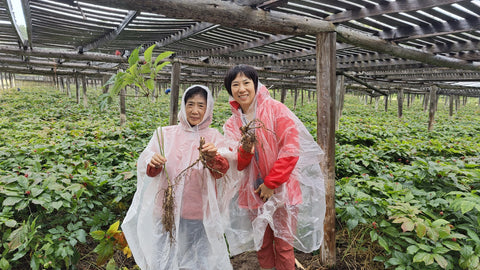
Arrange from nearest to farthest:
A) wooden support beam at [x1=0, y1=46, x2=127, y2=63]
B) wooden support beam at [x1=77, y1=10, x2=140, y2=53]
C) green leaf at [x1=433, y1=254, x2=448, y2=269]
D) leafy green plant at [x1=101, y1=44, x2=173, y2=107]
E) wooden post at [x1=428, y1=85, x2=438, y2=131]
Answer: leafy green plant at [x1=101, y1=44, x2=173, y2=107], green leaf at [x1=433, y1=254, x2=448, y2=269], wooden support beam at [x1=77, y1=10, x2=140, y2=53], wooden support beam at [x1=0, y1=46, x2=127, y2=63], wooden post at [x1=428, y1=85, x2=438, y2=131]

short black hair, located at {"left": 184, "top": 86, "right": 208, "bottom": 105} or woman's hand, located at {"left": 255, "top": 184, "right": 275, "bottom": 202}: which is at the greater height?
short black hair, located at {"left": 184, "top": 86, "right": 208, "bottom": 105}

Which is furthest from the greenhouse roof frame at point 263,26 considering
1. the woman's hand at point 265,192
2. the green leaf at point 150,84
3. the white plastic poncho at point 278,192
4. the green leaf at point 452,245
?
the green leaf at point 452,245

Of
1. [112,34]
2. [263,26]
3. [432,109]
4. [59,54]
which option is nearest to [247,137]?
[263,26]

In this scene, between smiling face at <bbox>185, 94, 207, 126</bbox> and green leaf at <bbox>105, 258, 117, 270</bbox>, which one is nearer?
smiling face at <bbox>185, 94, 207, 126</bbox>

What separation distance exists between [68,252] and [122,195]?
2.75ft

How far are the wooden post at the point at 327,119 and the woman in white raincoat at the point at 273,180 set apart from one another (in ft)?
2.10

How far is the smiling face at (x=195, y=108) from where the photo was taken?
2076 millimetres

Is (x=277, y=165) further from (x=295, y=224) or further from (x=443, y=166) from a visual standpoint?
(x=443, y=166)

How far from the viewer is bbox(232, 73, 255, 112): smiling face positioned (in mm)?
1989

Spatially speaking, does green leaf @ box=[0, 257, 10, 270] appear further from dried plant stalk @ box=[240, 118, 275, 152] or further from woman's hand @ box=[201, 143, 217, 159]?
dried plant stalk @ box=[240, 118, 275, 152]

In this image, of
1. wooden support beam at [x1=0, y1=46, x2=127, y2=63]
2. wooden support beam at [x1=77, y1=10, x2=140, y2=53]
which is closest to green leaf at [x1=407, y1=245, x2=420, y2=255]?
wooden support beam at [x1=77, y1=10, x2=140, y2=53]

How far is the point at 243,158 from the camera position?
1949 mm

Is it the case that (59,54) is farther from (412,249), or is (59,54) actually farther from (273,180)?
(412,249)

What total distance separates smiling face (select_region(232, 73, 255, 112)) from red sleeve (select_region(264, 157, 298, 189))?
0.53 meters
